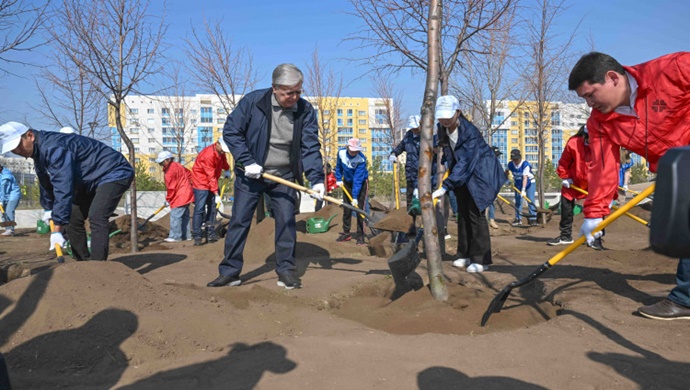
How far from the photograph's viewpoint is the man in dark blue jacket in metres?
4.77

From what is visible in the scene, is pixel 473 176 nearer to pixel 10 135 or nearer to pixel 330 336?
pixel 330 336

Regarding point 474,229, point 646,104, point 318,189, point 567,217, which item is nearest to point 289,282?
point 318,189

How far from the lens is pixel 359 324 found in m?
3.62

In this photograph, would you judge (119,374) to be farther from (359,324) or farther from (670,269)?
(670,269)

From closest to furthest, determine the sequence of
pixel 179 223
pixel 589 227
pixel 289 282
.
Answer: pixel 589 227
pixel 289 282
pixel 179 223

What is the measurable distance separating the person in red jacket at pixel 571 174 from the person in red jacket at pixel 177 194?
6.67m

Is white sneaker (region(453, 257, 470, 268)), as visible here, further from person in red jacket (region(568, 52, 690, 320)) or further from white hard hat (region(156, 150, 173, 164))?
white hard hat (region(156, 150, 173, 164))

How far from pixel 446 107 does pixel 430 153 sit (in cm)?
126

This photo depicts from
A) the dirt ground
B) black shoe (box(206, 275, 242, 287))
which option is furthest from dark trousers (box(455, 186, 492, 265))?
black shoe (box(206, 275, 242, 287))

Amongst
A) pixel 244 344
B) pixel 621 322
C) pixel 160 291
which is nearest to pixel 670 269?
pixel 621 322

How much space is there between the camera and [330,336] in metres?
3.25

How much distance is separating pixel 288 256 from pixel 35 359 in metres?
2.44

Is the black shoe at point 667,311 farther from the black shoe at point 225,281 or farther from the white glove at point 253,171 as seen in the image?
the black shoe at point 225,281

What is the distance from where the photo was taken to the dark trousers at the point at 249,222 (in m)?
4.92
